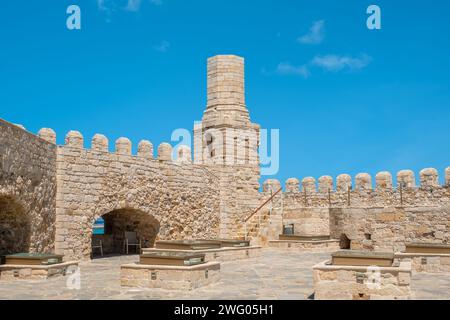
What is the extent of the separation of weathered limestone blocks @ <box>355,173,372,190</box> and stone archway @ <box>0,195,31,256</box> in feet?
47.2

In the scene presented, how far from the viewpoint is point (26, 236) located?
41.9ft

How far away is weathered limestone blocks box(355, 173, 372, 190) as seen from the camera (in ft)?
73.0

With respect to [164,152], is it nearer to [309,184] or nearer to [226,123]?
[226,123]

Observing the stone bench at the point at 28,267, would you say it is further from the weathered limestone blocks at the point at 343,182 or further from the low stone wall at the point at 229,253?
the weathered limestone blocks at the point at 343,182

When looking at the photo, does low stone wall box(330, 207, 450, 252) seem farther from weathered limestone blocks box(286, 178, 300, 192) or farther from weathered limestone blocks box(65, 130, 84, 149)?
weathered limestone blocks box(65, 130, 84, 149)

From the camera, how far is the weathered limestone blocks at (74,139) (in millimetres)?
15133

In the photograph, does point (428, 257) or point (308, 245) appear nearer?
point (428, 257)

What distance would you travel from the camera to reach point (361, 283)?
7805 mm

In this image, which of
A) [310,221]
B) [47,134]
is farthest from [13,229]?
[310,221]

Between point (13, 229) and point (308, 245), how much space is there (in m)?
10.1

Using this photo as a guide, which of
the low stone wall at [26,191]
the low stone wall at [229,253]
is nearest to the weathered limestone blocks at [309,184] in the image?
the low stone wall at [229,253]

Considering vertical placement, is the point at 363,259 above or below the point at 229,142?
below
